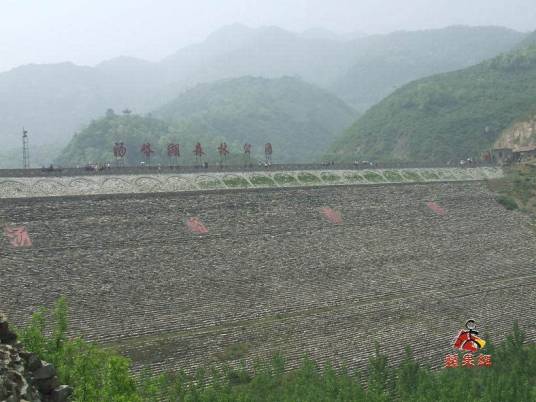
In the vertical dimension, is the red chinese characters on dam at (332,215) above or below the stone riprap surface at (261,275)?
above

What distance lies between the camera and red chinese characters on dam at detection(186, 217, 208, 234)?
37116mm

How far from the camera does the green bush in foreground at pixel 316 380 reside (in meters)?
19.2

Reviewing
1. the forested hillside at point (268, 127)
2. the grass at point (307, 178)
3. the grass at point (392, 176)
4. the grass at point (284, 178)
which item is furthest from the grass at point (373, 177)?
the forested hillside at point (268, 127)

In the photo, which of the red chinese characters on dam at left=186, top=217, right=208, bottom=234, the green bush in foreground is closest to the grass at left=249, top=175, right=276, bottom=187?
the red chinese characters on dam at left=186, top=217, right=208, bottom=234

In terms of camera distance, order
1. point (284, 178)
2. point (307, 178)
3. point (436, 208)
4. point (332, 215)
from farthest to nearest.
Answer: point (307, 178)
point (436, 208)
point (284, 178)
point (332, 215)

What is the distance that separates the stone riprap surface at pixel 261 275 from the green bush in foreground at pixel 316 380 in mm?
1641

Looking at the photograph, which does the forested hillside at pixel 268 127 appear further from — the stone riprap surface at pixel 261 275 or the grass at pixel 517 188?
the stone riprap surface at pixel 261 275

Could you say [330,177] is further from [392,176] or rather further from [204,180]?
[204,180]

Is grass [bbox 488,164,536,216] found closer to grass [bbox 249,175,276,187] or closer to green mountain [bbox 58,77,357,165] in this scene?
grass [bbox 249,175,276,187]

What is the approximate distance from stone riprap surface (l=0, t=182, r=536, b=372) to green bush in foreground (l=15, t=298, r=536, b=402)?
164 cm

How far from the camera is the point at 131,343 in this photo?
27281 millimetres

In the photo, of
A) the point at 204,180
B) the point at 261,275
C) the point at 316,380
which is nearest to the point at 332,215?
the point at 204,180

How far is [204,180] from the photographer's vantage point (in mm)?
43906

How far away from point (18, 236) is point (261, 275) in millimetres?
13293
